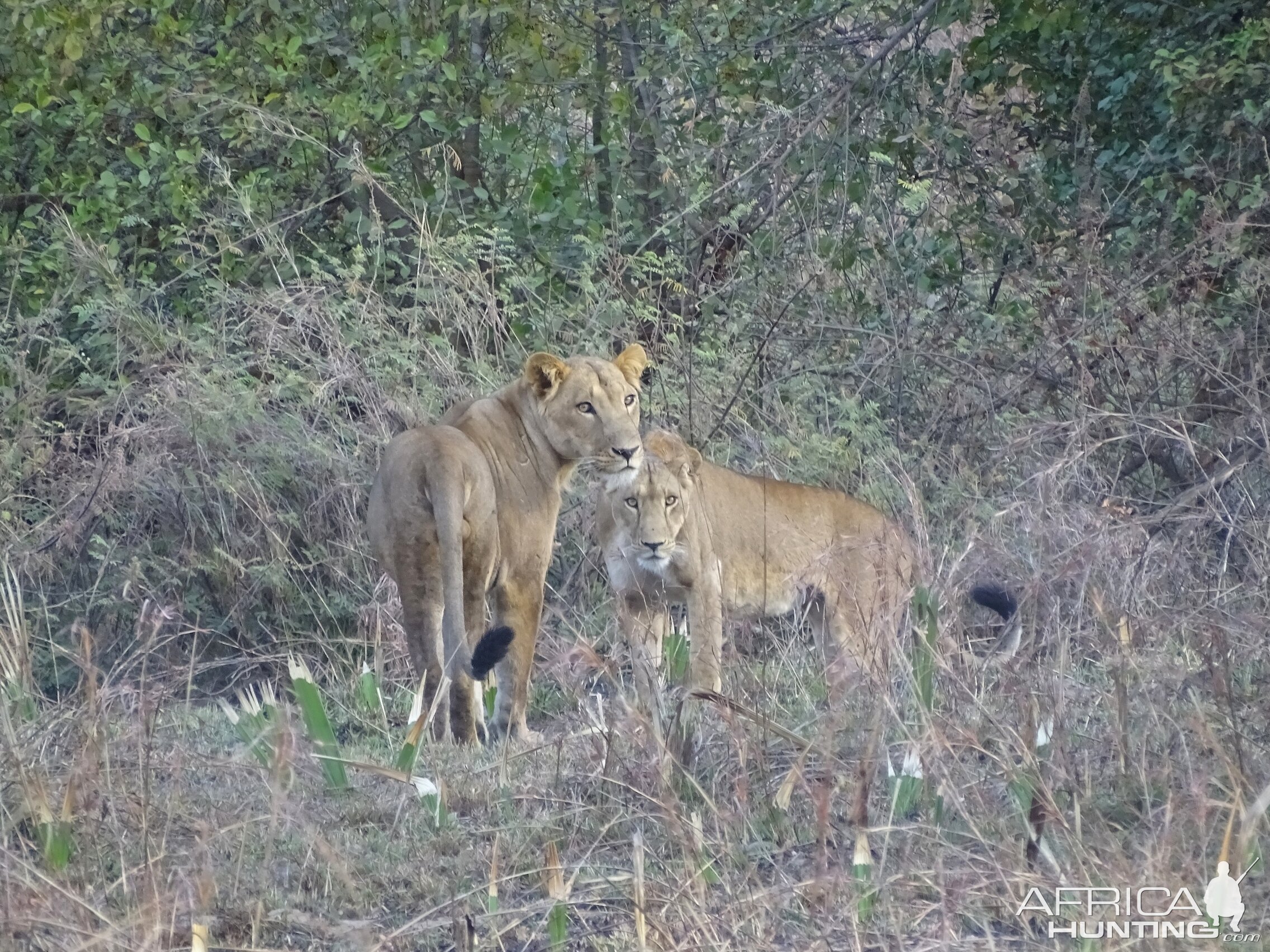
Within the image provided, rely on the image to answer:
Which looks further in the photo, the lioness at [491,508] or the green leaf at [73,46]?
the green leaf at [73,46]

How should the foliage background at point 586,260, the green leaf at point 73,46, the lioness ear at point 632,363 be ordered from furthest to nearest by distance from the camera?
the green leaf at point 73,46 → the foliage background at point 586,260 → the lioness ear at point 632,363

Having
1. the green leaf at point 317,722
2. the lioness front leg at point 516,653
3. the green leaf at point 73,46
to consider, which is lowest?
the lioness front leg at point 516,653

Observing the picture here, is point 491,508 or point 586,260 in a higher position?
point 586,260

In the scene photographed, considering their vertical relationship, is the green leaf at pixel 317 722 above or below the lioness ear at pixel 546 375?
below

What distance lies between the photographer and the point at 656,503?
17.8ft

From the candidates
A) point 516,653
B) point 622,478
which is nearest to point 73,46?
point 622,478

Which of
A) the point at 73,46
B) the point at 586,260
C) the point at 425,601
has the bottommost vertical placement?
the point at 425,601

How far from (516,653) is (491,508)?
0.43 m

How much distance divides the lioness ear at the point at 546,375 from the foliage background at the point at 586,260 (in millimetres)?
807

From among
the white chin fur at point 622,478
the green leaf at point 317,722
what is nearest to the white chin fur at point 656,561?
the white chin fur at point 622,478

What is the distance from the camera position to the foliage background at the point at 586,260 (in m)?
6.27

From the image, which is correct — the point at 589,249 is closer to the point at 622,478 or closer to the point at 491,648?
the point at 622,478

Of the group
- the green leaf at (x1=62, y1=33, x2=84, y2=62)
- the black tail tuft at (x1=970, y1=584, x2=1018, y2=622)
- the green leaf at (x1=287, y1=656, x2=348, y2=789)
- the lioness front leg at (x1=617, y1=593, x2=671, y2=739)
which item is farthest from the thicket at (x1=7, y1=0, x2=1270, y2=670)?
the green leaf at (x1=287, y1=656, x2=348, y2=789)

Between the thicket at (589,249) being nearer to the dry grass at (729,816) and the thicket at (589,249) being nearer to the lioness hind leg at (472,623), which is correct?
the lioness hind leg at (472,623)
